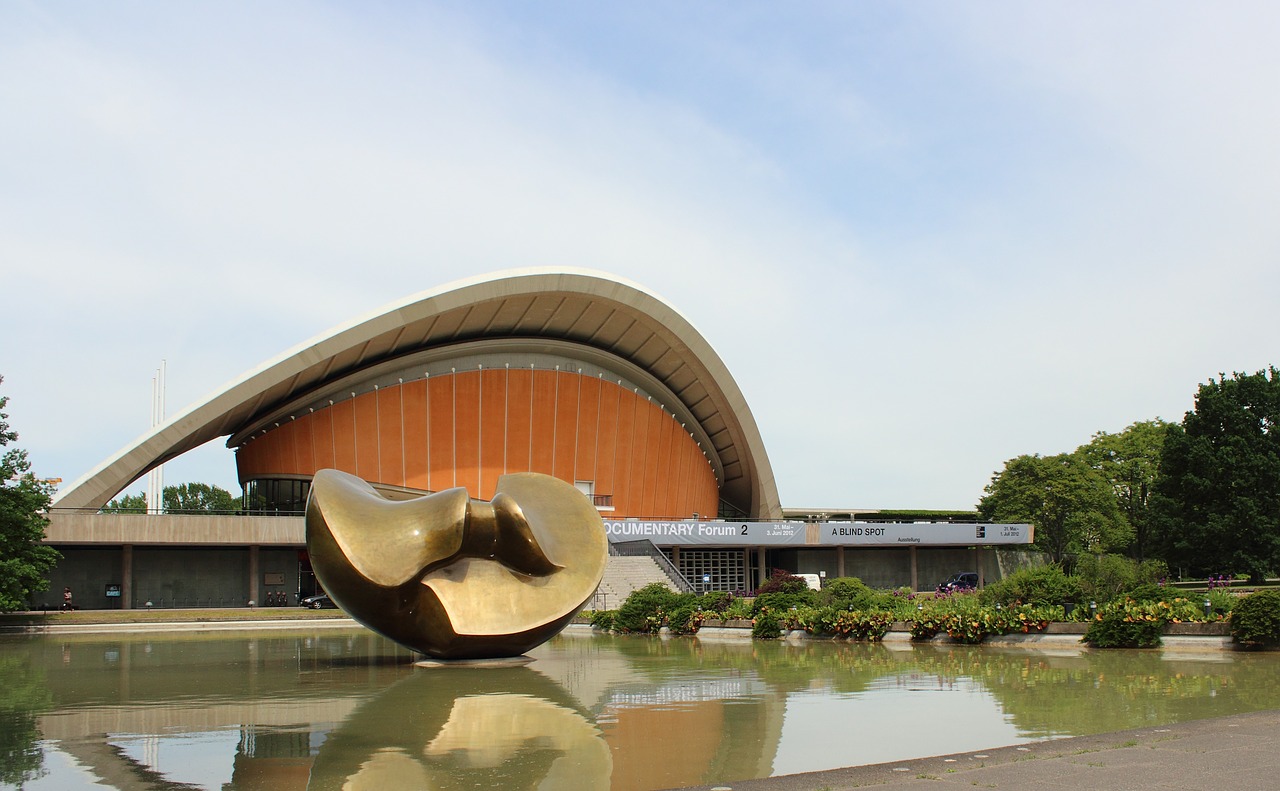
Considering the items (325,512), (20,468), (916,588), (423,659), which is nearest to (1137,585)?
(423,659)

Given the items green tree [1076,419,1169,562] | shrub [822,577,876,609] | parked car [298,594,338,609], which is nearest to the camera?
shrub [822,577,876,609]

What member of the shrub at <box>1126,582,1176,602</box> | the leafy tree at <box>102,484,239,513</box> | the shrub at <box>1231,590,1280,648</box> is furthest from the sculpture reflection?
the leafy tree at <box>102,484,239,513</box>

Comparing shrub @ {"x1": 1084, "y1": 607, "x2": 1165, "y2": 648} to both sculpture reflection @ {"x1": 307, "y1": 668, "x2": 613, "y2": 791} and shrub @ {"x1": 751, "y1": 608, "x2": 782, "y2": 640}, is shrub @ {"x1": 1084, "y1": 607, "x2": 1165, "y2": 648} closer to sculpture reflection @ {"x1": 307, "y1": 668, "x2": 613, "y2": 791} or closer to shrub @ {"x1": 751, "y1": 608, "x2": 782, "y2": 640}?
shrub @ {"x1": 751, "y1": 608, "x2": 782, "y2": 640}

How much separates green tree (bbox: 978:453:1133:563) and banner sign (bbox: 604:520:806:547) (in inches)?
668

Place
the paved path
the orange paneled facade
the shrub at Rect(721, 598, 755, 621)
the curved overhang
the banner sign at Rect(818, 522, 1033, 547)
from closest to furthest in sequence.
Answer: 1. the paved path
2. the shrub at Rect(721, 598, 755, 621)
3. the curved overhang
4. the orange paneled facade
5. the banner sign at Rect(818, 522, 1033, 547)

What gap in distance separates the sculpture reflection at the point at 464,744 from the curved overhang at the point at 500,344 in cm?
2985

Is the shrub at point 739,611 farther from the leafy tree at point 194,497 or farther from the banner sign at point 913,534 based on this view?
the leafy tree at point 194,497

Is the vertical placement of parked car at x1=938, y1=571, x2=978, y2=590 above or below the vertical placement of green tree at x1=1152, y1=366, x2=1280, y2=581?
below

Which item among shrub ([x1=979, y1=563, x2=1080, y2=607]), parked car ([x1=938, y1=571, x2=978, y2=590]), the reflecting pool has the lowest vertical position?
parked car ([x1=938, y1=571, x2=978, y2=590])

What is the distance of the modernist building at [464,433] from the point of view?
4188cm

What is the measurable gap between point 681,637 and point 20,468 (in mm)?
23510

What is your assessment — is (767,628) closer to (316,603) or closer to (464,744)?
(464,744)

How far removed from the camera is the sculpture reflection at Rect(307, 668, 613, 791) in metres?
7.98

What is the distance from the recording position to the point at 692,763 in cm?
853
